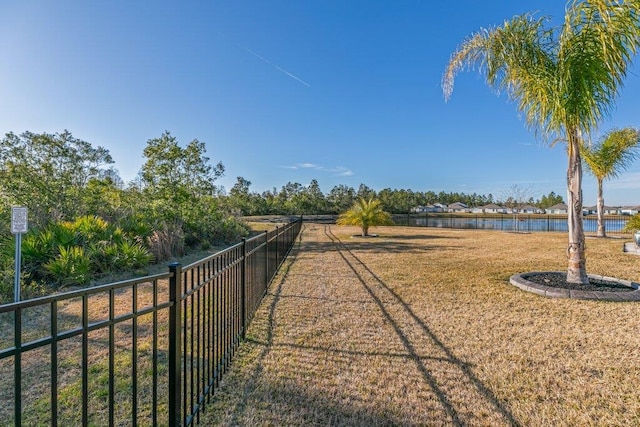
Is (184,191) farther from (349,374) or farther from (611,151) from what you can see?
(611,151)

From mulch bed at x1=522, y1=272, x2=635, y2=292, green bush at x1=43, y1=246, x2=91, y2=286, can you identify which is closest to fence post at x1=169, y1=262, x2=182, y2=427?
green bush at x1=43, y1=246, x2=91, y2=286

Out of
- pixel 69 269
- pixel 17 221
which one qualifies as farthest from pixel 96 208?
pixel 17 221

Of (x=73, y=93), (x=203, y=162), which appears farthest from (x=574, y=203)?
(x=203, y=162)

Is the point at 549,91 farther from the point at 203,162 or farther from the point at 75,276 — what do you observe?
the point at 203,162

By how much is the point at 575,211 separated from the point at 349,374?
185 inches

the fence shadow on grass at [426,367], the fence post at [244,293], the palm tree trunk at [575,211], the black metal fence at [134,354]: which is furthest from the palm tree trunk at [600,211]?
the fence post at [244,293]

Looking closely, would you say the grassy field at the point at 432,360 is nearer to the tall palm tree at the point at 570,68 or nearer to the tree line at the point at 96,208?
the tall palm tree at the point at 570,68

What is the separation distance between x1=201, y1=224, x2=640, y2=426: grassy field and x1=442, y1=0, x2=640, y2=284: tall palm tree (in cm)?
207

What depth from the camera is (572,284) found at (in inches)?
197

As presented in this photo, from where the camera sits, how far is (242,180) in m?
41.8

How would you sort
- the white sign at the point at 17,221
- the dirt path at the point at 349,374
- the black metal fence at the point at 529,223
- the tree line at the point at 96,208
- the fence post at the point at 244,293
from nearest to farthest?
the dirt path at the point at 349,374, the fence post at the point at 244,293, the white sign at the point at 17,221, the tree line at the point at 96,208, the black metal fence at the point at 529,223

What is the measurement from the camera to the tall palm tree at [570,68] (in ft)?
14.4

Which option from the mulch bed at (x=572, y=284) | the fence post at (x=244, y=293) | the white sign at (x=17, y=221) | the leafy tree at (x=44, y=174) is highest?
the leafy tree at (x=44, y=174)

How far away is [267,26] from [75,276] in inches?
320
